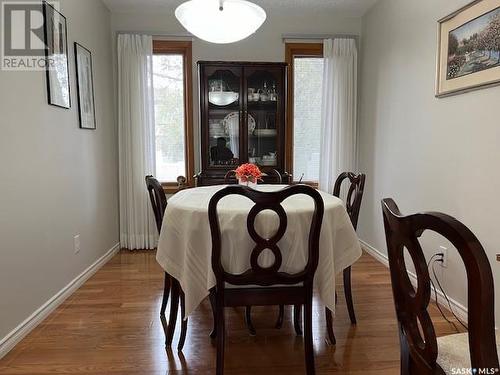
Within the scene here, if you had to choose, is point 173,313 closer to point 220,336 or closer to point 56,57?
point 220,336

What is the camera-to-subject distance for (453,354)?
38.2 inches

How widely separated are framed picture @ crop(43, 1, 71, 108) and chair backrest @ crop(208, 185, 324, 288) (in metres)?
1.73

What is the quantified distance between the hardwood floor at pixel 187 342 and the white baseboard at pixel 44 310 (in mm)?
43

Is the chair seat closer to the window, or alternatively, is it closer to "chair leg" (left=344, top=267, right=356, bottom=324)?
"chair leg" (left=344, top=267, right=356, bottom=324)

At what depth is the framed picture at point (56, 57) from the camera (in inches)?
96.0

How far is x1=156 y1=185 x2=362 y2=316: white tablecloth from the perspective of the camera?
163 centimetres

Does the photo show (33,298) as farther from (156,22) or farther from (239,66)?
(156,22)

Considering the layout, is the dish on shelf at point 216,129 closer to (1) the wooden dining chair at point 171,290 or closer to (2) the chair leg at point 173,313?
(1) the wooden dining chair at point 171,290

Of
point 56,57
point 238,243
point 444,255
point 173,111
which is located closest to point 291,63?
point 173,111

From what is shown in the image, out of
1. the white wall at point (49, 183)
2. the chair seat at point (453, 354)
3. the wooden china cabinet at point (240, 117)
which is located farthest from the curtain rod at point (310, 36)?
the chair seat at point (453, 354)

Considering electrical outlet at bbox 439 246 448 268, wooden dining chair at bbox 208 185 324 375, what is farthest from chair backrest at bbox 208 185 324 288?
electrical outlet at bbox 439 246 448 268

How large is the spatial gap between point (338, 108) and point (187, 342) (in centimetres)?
289

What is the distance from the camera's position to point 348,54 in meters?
3.90

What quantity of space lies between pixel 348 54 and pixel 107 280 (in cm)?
331
